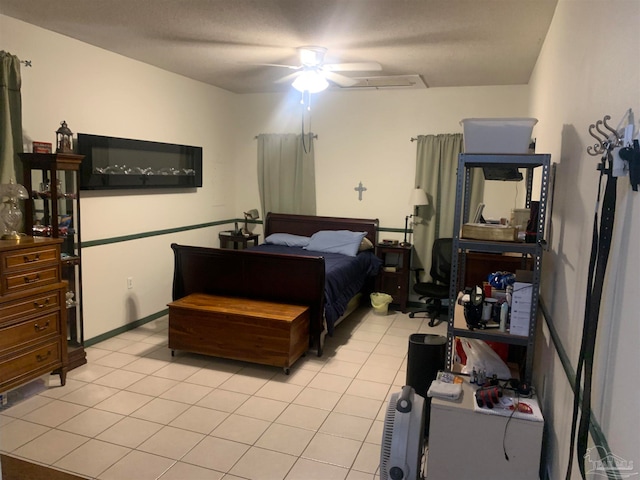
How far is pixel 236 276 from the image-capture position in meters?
4.18

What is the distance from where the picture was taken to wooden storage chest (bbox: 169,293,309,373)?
3625mm

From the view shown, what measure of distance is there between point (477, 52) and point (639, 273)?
3.31 m

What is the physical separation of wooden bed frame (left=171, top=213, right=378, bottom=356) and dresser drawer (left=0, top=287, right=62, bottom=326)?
1165 mm

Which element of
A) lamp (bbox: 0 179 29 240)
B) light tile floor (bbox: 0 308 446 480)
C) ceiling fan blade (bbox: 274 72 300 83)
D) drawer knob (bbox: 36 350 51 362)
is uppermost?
ceiling fan blade (bbox: 274 72 300 83)

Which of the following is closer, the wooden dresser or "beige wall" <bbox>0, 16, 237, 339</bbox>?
the wooden dresser

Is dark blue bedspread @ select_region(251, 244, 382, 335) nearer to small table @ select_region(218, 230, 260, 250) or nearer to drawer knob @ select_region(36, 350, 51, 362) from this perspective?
small table @ select_region(218, 230, 260, 250)

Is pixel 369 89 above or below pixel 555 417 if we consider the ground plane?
above

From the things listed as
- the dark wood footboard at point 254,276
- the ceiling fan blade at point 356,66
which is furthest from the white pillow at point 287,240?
the ceiling fan blade at point 356,66

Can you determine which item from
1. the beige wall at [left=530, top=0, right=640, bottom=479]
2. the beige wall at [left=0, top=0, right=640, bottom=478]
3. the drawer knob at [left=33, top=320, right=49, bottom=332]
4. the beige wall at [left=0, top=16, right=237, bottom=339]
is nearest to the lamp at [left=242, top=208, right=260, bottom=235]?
the beige wall at [left=0, top=0, right=640, bottom=478]

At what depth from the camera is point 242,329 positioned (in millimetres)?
3711

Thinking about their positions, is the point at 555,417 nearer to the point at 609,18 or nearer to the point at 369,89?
the point at 609,18

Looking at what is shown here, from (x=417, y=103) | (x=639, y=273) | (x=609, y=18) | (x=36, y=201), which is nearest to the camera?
(x=639, y=273)

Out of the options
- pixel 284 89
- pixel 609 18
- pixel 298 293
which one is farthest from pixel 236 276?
pixel 609 18

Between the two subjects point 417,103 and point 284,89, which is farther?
point 284,89
